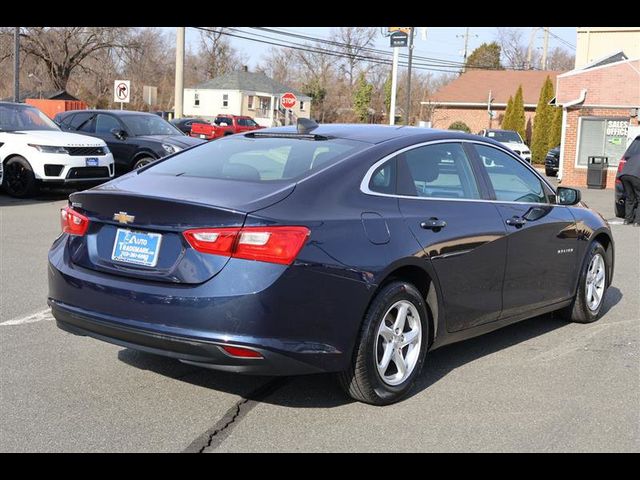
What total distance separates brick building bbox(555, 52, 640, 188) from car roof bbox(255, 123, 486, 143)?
A: 2120 centimetres

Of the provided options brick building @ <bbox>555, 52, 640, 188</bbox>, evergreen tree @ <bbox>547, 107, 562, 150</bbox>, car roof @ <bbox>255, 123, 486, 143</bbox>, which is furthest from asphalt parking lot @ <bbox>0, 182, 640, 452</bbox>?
evergreen tree @ <bbox>547, 107, 562, 150</bbox>

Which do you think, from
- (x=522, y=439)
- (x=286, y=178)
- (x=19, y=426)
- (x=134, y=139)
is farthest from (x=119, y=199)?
(x=134, y=139)

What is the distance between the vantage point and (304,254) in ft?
13.0

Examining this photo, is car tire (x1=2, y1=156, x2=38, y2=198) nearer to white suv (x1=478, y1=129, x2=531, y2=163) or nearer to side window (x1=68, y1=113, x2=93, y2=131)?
side window (x1=68, y1=113, x2=93, y2=131)

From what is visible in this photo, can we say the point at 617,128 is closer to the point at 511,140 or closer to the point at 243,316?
the point at 511,140

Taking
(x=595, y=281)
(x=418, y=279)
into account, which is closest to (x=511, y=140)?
(x=595, y=281)

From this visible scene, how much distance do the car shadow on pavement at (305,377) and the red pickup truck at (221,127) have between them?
97.4 ft

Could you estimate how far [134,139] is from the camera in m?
16.2

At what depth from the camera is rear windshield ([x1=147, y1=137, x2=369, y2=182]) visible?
459 cm

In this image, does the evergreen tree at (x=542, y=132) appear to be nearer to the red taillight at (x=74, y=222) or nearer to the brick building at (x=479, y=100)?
the brick building at (x=479, y=100)

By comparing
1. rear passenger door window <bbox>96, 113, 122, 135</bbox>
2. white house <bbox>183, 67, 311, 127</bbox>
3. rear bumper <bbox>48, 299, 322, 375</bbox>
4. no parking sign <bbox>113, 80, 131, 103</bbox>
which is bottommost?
rear bumper <bbox>48, 299, 322, 375</bbox>

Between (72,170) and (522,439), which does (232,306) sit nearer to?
(522,439)

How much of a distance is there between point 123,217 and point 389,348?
1670mm

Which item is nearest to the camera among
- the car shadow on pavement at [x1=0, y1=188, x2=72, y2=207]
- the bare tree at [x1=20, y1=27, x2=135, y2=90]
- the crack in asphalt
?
the crack in asphalt
